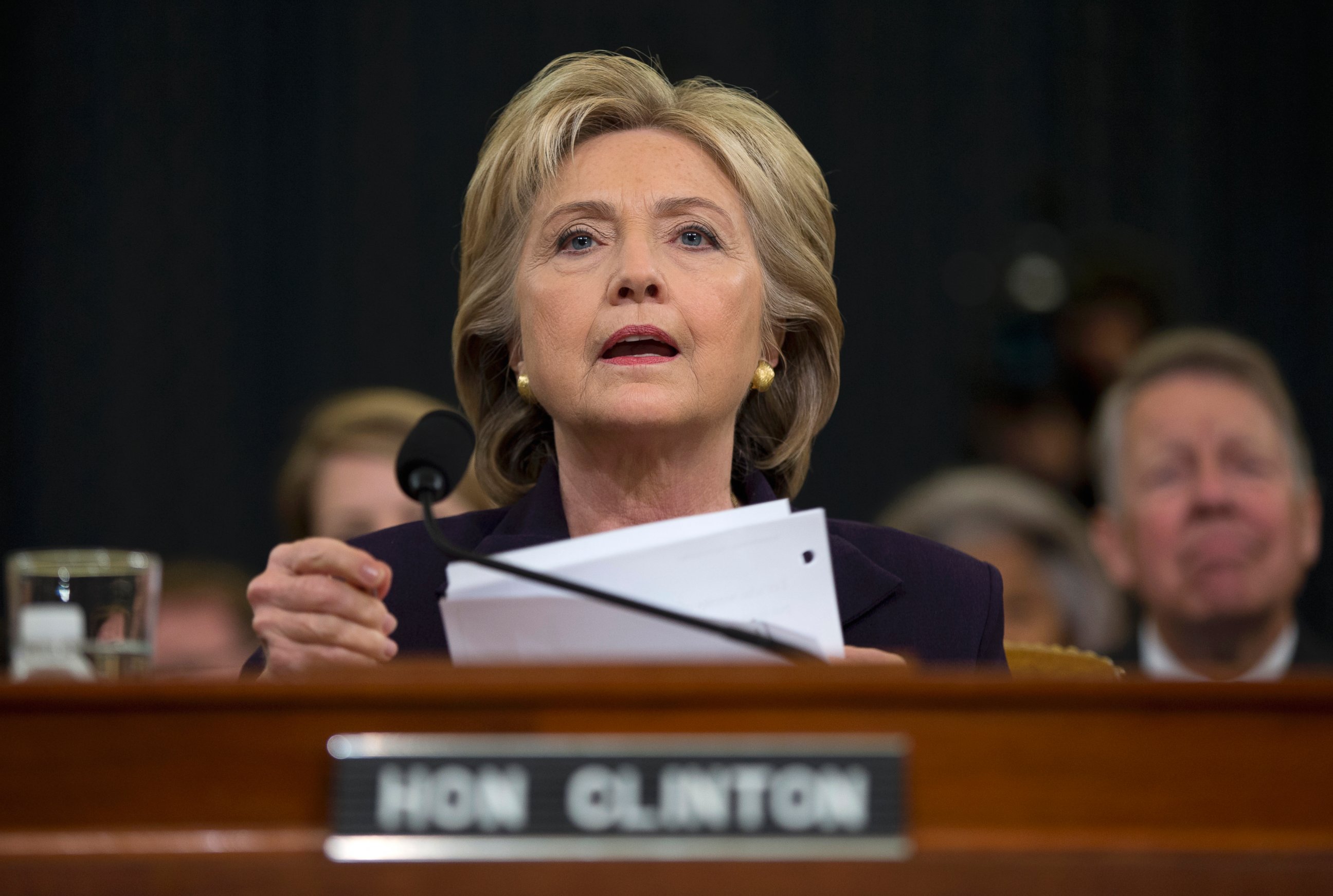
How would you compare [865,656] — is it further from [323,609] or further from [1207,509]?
[1207,509]

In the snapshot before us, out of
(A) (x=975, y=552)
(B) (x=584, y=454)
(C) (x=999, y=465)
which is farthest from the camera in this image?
(C) (x=999, y=465)

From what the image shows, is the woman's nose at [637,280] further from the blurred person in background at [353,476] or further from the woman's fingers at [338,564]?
the blurred person in background at [353,476]

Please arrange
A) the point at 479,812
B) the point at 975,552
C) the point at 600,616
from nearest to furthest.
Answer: the point at 479,812, the point at 600,616, the point at 975,552

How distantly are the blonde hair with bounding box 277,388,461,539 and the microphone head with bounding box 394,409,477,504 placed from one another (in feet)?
4.28

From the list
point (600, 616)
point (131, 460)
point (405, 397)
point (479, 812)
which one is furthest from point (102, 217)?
point (479, 812)

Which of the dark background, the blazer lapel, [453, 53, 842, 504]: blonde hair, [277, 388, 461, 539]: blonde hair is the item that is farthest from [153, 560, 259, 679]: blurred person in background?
the blazer lapel

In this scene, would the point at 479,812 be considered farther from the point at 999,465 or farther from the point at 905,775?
the point at 999,465

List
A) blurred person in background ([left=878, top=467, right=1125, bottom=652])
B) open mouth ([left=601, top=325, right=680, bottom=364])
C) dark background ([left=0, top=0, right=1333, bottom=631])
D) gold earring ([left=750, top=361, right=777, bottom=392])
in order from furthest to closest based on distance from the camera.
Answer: dark background ([left=0, top=0, right=1333, bottom=631])
blurred person in background ([left=878, top=467, right=1125, bottom=652])
gold earring ([left=750, top=361, right=777, bottom=392])
open mouth ([left=601, top=325, right=680, bottom=364])

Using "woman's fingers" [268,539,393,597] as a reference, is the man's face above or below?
above

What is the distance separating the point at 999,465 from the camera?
12.0 ft

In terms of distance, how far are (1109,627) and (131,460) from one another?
2784 mm

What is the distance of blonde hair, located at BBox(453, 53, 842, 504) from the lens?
1.74 m

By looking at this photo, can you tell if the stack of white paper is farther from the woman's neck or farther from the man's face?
the man's face

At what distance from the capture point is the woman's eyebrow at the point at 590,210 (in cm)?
166
